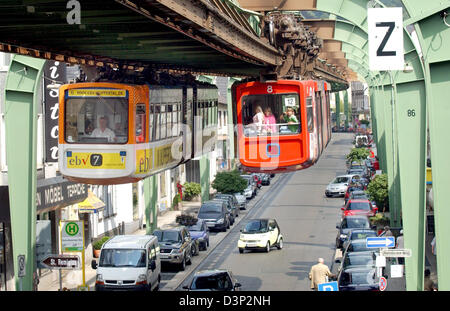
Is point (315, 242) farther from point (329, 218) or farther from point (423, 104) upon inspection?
point (423, 104)

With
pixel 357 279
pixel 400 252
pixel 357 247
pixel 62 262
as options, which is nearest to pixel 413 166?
pixel 400 252

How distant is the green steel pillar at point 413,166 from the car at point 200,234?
2063 centimetres

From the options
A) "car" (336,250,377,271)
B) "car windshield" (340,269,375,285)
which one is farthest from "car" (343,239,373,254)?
"car windshield" (340,269,375,285)

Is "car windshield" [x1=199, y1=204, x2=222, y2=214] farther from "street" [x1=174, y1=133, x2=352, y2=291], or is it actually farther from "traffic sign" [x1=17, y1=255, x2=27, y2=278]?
"traffic sign" [x1=17, y1=255, x2=27, y2=278]

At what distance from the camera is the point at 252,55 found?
21266mm

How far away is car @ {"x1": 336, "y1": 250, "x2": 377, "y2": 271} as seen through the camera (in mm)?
25406

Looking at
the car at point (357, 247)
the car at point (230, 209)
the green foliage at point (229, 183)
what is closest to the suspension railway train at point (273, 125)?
the car at point (357, 247)

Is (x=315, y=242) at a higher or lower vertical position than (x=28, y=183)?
lower

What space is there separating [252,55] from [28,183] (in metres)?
6.80

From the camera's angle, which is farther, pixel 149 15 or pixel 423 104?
pixel 423 104

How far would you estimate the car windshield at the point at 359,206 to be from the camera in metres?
43.4
